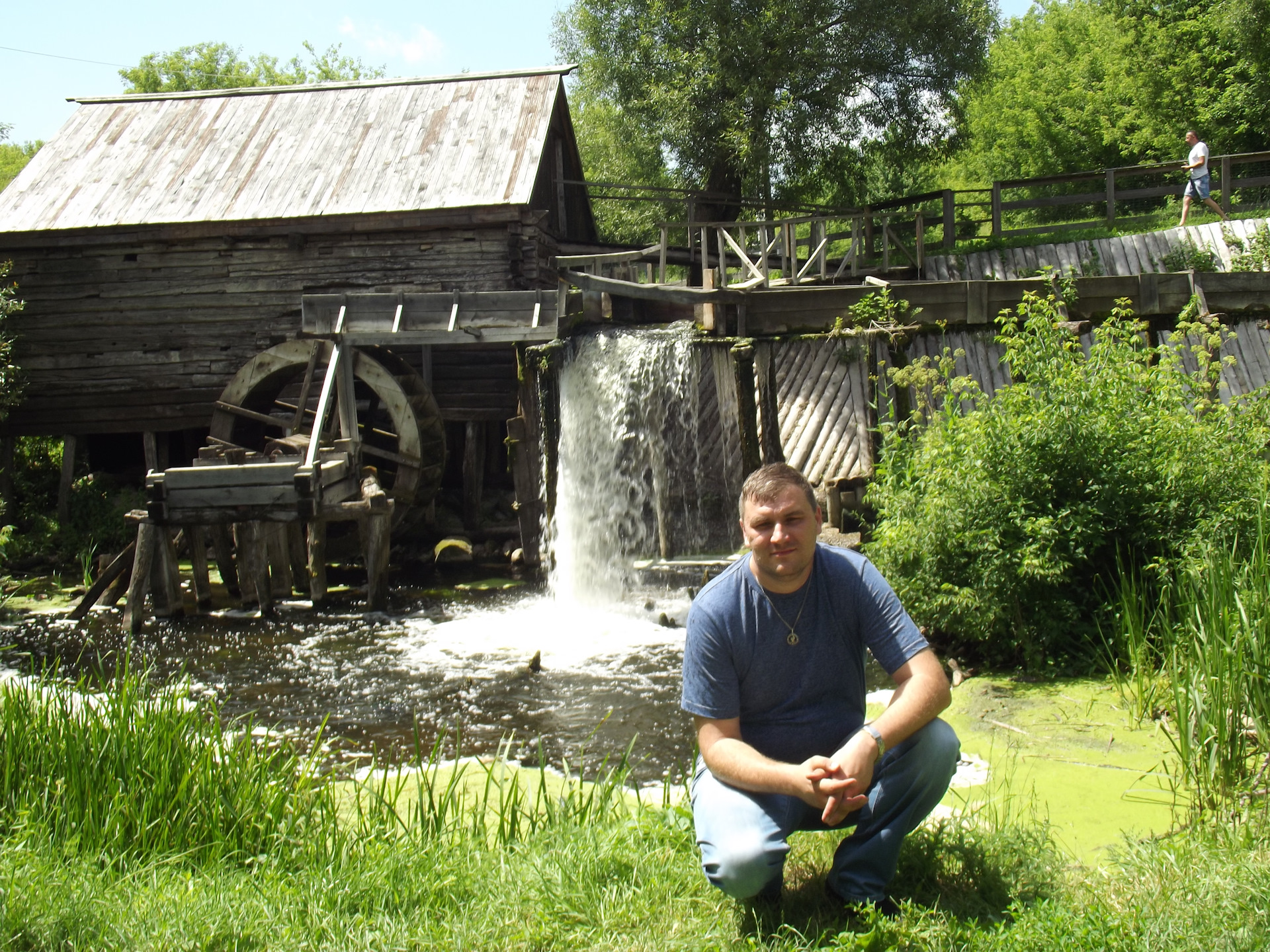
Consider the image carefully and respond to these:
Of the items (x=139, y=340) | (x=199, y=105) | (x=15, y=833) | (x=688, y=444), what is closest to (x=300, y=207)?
(x=139, y=340)

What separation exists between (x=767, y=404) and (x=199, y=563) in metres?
5.73

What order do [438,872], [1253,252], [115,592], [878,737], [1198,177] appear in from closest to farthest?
[878,737] → [438,872] → [115,592] → [1253,252] → [1198,177]

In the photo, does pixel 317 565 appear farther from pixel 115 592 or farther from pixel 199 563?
pixel 115 592

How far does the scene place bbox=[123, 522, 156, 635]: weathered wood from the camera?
9.34 meters

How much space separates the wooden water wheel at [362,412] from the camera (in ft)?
40.4

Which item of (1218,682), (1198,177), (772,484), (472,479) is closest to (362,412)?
(472,479)

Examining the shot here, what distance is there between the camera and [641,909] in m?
2.88

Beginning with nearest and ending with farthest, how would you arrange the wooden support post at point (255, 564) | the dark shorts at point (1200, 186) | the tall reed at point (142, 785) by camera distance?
1. the tall reed at point (142, 785)
2. the wooden support post at point (255, 564)
3. the dark shorts at point (1200, 186)

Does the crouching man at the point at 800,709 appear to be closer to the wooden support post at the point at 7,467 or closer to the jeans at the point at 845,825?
the jeans at the point at 845,825

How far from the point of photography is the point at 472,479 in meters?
13.5

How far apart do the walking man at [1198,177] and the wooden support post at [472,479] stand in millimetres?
10854

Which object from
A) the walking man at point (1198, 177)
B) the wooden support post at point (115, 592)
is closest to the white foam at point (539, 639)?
the wooden support post at point (115, 592)

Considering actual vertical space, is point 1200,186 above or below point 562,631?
above

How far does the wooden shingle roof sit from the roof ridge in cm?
3
